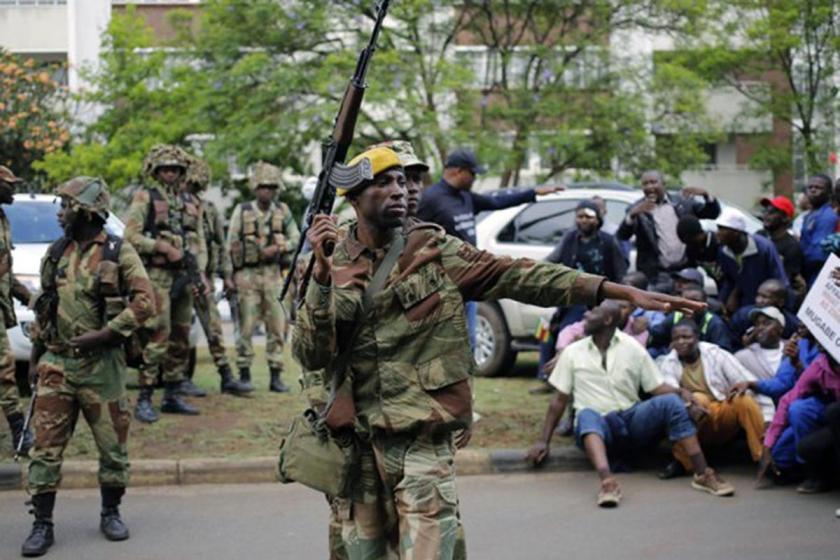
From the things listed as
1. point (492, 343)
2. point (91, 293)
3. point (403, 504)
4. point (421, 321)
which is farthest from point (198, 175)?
point (403, 504)

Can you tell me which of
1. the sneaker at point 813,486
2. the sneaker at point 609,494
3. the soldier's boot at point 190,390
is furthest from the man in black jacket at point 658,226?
the soldier's boot at point 190,390

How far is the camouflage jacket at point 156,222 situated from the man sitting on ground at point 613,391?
3.30 meters

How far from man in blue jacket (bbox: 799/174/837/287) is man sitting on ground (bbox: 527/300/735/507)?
2423 mm

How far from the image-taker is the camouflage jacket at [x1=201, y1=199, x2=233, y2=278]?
A: 11.2 m

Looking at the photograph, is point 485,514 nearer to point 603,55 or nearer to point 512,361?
point 512,361

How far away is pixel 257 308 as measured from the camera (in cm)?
1180

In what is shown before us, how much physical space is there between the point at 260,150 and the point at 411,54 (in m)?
3.17

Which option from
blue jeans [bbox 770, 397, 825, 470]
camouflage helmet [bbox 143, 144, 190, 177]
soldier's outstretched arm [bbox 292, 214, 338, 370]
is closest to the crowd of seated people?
blue jeans [bbox 770, 397, 825, 470]

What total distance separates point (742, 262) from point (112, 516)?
5536mm

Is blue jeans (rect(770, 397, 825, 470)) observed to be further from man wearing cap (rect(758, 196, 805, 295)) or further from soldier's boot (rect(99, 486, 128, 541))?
soldier's boot (rect(99, 486, 128, 541))

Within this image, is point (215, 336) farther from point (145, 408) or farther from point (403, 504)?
point (403, 504)

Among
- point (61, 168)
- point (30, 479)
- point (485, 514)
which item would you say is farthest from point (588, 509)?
point (61, 168)

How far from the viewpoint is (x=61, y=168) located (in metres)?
26.8

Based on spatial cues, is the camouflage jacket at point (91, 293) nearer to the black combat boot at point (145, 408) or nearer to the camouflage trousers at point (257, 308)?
the black combat boot at point (145, 408)
